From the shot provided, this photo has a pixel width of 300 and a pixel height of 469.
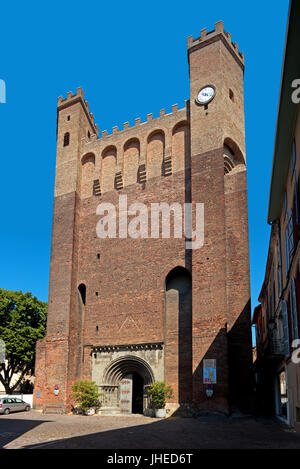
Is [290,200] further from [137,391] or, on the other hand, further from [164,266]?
[137,391]

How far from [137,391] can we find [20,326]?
1309 centimetres

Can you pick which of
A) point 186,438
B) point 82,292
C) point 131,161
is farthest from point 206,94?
point 186,438

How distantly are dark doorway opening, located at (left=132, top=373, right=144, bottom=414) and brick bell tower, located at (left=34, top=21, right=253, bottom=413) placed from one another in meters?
0.21

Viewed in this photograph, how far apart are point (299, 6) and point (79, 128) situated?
64.9 feet

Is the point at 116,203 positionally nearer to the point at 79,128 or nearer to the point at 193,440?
the point at 79,128

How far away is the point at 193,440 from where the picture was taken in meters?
11.2

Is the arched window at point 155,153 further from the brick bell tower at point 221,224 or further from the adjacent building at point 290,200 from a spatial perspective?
the adjacent building at point 290,200

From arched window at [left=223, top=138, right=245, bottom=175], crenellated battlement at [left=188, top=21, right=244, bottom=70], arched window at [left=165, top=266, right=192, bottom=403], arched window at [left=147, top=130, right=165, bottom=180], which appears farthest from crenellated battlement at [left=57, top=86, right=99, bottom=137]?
arched window at [left=165, top=266, right=192, bottom=403]

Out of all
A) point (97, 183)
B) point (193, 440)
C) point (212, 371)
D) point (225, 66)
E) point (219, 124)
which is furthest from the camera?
point (97, 183)

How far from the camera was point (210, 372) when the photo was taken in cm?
1844

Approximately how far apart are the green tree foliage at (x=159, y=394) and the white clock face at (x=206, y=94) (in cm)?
1386

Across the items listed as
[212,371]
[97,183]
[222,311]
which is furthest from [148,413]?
[97,183]

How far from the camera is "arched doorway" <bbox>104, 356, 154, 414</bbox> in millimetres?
21250

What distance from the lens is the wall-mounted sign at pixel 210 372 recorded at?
18312 mm
